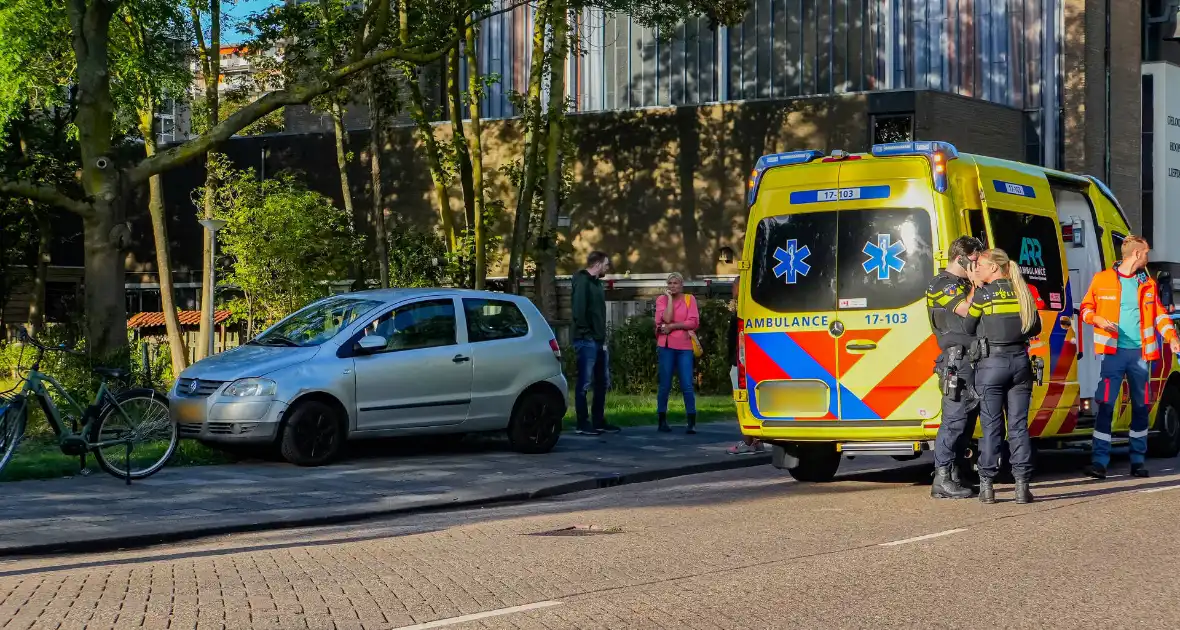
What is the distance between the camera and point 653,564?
866 centimetres

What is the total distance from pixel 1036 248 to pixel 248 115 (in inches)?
397

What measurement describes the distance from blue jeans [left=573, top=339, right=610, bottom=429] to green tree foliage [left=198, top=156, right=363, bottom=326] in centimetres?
1295

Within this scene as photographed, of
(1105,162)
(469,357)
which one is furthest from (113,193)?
(1105,162)

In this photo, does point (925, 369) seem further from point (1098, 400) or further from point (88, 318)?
point (88, 318)

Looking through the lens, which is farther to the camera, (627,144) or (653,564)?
(627,144)

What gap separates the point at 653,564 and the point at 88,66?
12680 millimetres

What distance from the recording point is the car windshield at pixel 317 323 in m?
14.6

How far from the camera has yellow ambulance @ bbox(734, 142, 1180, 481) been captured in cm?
1200

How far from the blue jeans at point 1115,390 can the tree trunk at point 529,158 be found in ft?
48.0

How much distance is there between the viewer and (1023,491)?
452 inches

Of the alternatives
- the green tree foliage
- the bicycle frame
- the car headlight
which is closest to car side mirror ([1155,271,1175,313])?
the car headlight

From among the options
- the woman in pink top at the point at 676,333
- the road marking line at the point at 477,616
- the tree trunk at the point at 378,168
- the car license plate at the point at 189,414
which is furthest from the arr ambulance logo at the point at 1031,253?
the tree trunk at the point at 378,168

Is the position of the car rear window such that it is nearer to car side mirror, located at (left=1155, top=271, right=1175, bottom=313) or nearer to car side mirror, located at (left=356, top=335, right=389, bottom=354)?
car side mirror, located at (left=356, top=335, right=389, bottom=354)

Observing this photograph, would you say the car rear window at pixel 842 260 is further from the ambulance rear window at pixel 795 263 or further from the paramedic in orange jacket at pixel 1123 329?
the paramedic in orange jacket at pixel 1123 329
